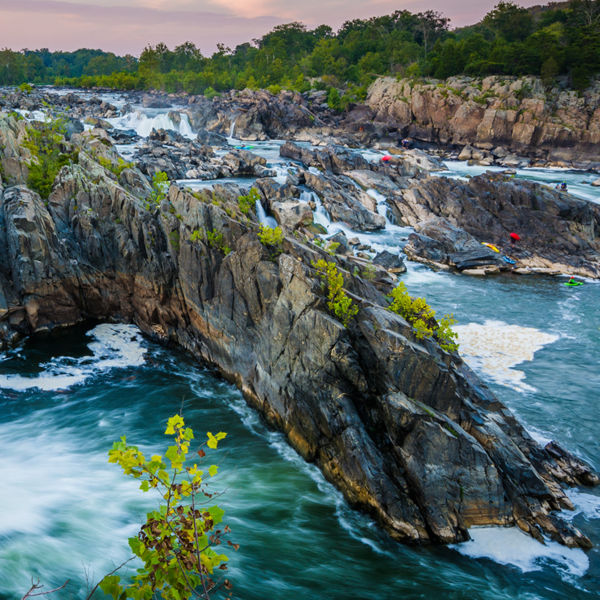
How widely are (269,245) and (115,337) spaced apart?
380 inches

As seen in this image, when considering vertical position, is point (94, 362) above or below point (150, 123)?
below

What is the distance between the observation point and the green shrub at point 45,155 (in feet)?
82.4

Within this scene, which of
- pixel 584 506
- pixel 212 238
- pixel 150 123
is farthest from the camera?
pixel 150 123

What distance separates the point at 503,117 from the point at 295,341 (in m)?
72.6

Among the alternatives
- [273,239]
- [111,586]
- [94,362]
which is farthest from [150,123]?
[111,586]

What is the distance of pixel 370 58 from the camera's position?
117125 mm

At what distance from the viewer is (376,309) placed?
15.2 m

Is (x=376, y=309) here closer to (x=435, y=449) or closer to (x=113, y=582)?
(x=435, y=449)

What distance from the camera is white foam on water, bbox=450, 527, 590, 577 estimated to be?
11.9 meters

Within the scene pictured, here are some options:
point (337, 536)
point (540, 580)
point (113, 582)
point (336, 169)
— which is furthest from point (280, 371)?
point (336, 169)

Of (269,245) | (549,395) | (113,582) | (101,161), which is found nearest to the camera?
(113,582)

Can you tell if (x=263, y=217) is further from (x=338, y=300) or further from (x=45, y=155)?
(x=338, y=300)

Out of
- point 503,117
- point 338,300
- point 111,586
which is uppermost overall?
point 503,117

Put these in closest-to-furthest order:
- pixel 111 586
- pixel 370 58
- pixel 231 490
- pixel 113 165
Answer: pixel 111 586, pixel 231 490, pixel 113 165, pixel 370 58
